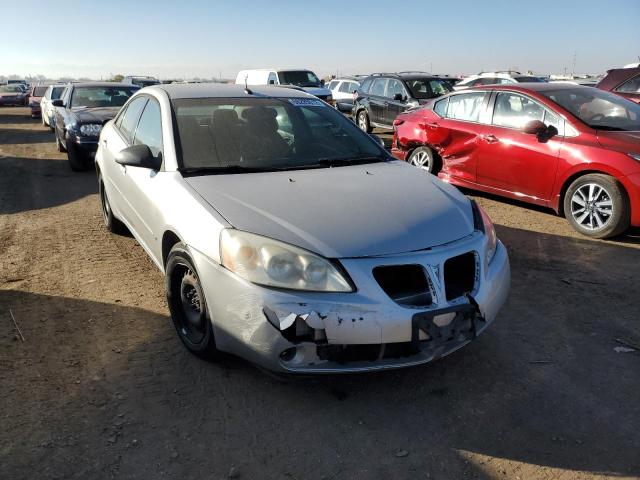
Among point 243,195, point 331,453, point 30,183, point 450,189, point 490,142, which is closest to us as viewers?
point 331,453

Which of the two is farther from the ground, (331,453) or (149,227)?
(149,227)

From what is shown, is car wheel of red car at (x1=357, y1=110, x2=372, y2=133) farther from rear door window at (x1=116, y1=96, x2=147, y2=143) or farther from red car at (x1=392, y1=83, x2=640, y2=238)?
rear door window at (x1=116, y1=96, x2=147, y2=143)

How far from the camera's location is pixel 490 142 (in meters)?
6.68

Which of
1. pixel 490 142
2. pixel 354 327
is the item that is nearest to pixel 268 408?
pixel 354 327

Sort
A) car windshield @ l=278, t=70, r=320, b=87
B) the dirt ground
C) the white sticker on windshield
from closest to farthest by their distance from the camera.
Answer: the dirt ground → the white sticker on windshield → car windshield @ l=278, t=70, r=320, b=87

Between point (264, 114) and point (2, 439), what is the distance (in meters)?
2.70

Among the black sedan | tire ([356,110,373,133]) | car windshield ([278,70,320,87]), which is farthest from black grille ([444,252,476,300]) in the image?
car windshield ([278,70,320,87])

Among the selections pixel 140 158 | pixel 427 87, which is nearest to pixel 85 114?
pixel 140 158

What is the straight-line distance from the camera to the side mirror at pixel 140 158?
3690 millimetres

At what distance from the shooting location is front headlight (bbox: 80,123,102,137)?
31.0ft

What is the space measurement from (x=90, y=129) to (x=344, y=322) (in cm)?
835

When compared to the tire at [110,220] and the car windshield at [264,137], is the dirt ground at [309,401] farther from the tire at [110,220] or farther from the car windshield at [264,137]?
the tire at [110,220]

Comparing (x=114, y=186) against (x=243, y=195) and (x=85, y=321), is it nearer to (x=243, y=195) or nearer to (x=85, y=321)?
(x=85, y=321)

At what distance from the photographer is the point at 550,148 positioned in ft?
19.8
